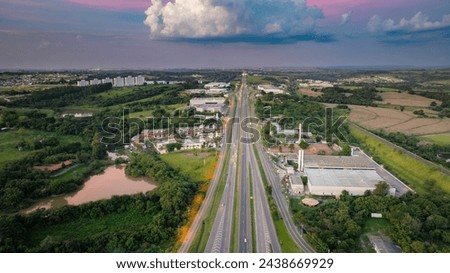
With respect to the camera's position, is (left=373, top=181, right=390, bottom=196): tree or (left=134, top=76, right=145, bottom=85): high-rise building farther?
(left=134, top=76, right=145, bottom=85): high-rise building

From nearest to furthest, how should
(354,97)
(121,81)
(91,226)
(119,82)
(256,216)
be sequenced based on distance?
(91,226), (256,216), (354,97), (119,82), (121,81)

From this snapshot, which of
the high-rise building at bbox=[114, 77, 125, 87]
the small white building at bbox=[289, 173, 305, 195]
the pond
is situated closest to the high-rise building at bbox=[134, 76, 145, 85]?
the high-rise building at bbox=[114, 77, 125, 87]

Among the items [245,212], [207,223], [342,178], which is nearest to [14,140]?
[207,223]

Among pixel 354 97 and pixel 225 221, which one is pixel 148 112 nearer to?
pixel 225 221

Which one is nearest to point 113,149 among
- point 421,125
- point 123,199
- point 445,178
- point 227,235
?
point 123,199

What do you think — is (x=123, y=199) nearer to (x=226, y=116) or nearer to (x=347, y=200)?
(x=347, y=200)

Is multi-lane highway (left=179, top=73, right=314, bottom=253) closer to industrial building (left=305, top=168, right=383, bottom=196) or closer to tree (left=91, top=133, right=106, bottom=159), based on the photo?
industrial building (left=305, top=168, right=383, bottom=196)
